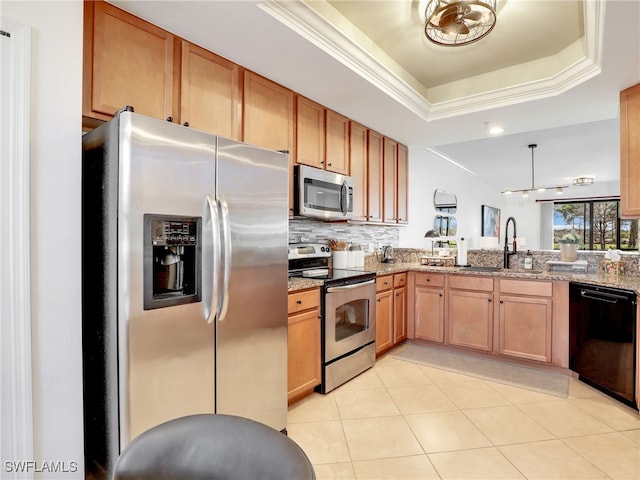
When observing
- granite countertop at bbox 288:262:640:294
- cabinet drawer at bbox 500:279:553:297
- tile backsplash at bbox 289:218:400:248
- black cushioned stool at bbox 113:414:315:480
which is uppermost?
tile backsplash at bbox 289:218:400:248

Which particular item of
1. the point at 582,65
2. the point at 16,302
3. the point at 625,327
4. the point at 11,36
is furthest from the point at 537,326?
the point at 11,36

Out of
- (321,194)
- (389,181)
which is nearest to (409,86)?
(321,194)

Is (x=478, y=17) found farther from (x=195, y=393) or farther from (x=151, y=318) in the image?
(x=195, y=393)

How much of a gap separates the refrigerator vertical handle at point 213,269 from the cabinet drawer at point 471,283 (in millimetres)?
2629

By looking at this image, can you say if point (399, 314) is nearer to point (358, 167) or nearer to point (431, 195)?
point (358, 167)

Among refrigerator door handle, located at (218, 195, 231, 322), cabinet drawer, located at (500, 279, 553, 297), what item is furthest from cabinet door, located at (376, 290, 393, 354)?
refrigerator door handle, located at (218, 195, 231, 322)

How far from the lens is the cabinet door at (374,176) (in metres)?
3.75

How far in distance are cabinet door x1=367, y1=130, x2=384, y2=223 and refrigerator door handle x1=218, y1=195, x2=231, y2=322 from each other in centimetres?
224

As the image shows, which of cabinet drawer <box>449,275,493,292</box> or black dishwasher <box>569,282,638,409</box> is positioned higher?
cabinet drawer <box>449,275,493,292</box>

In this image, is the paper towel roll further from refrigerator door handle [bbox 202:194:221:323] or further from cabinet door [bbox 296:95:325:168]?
refrigerator door handle [bbox 202:194:221:323]

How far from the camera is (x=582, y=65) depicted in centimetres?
245

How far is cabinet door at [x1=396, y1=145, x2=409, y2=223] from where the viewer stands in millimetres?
4268

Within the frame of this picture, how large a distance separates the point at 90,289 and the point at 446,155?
5307 mm

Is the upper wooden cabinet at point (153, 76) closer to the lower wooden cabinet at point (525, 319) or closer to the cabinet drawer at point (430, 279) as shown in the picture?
the cabinet drawer at point (430, 279)
